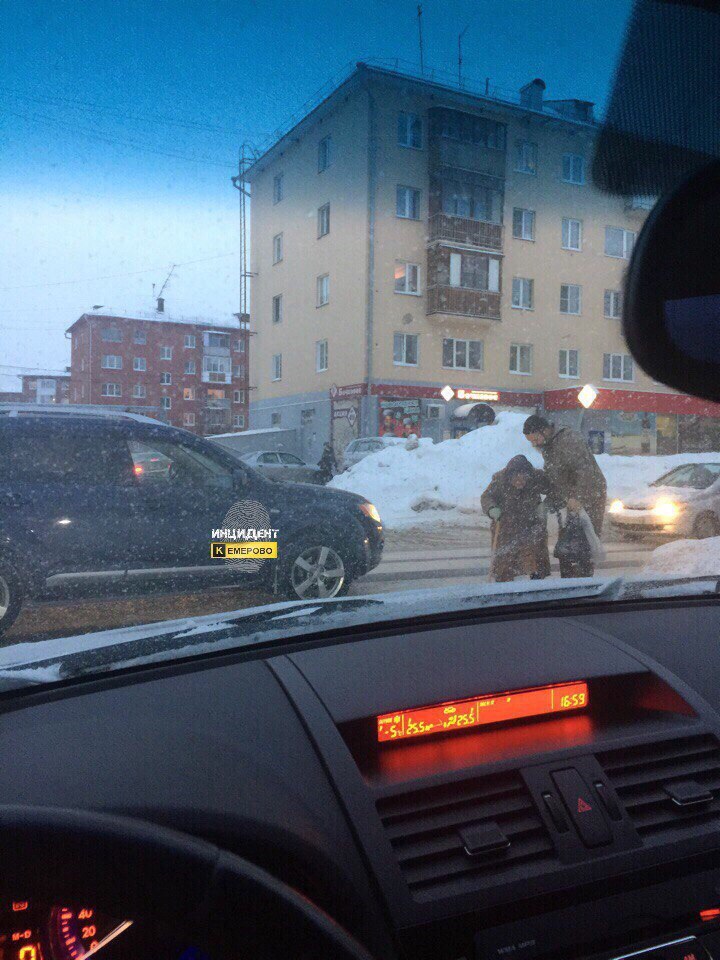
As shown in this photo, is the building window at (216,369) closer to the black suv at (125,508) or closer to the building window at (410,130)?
the black suv at (125,508)

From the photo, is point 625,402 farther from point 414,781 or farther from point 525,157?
point 414,781

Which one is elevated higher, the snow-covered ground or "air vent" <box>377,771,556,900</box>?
the snow-covered ground

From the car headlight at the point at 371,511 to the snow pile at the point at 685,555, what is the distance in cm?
127

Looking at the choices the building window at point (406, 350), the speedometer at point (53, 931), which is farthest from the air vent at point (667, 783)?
the building window at point (406, 350)

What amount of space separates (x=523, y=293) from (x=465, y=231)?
1.36ft

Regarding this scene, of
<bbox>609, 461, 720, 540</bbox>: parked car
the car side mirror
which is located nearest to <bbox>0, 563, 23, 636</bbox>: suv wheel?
the car side mirror

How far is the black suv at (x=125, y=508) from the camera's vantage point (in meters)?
2.48

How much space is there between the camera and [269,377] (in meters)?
2.90

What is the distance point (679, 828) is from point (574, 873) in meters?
0.36

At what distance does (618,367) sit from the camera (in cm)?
222

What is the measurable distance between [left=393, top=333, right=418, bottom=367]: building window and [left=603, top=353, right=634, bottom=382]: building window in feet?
2.46

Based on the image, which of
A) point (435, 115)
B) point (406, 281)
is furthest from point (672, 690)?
point (435, 115)

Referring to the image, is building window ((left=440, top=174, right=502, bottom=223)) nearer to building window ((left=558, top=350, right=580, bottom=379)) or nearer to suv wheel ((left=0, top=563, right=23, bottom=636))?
building window ((left=558, top=350, right=580, bottom=379))

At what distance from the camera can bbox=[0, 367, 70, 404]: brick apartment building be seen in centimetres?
242
